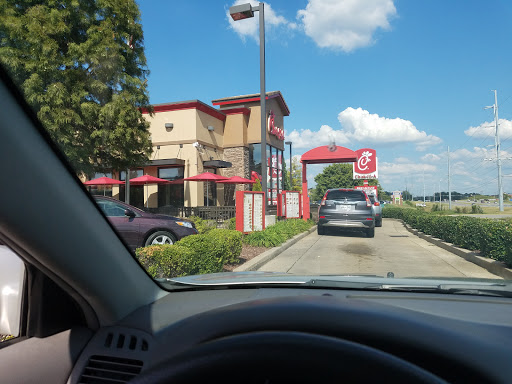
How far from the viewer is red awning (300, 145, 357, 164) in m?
22.0

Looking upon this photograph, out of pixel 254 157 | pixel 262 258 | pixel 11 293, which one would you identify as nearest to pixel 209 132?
pixel 254 157

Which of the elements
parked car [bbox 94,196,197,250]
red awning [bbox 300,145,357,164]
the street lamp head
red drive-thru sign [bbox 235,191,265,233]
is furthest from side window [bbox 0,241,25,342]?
red awning [bbox 300,145,357,164]

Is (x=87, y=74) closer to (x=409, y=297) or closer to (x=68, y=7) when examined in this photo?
(x=68, y=7)

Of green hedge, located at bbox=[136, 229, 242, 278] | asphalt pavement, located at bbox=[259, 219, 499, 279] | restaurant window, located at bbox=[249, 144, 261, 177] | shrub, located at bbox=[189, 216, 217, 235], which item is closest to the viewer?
green hedge, located at bbox=[136, 229, 242, 278]

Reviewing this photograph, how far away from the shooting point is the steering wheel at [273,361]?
3.22 ft

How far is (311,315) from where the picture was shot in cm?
117

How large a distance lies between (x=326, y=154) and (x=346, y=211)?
1006 cm

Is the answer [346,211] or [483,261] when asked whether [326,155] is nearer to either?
[346,211]

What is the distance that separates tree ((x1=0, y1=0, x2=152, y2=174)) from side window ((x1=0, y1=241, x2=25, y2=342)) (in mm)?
723

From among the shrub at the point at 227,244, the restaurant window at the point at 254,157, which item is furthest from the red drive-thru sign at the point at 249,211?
the restaurant window at the point at 254,157

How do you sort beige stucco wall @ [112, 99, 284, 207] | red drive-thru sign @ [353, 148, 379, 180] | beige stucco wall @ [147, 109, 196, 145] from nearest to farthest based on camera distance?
beige stucco wall @ [147, 109, 196, 145], beige stucco wall @ [112, 99, 284, 207], red drive-thru sign @ [353, 148, 379, 180]

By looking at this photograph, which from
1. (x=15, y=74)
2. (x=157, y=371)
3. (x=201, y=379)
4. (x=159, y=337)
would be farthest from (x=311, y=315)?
(x=15, y=74)

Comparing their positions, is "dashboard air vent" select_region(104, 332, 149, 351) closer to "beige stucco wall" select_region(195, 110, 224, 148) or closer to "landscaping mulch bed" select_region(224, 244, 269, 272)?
"landscaping mulch bed" select_region(224, 244, 269, 272)

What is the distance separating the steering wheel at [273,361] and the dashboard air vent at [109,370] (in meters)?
0.73
